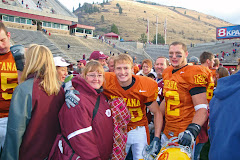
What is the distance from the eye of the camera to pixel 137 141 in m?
2.57

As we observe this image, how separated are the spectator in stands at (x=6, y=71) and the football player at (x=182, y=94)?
2045 millimetres

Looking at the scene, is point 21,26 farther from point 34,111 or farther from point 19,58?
point 34,111

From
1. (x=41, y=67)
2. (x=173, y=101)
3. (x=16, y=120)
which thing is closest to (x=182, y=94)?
(x=173, y=101)

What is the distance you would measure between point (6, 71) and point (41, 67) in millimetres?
869

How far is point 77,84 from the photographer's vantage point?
2148 mm

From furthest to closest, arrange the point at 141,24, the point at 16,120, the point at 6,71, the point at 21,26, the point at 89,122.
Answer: the point at 141,24 < the point at 21,26 < the point at 6,71 < the point at 89,122 < the point at 16,120

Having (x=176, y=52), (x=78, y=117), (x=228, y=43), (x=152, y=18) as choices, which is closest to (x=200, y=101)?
(x=176, y=52)

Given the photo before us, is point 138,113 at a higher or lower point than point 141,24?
lower

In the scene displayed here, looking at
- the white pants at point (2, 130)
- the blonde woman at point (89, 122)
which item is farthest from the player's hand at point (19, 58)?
the blonde woman at point (89, 122)

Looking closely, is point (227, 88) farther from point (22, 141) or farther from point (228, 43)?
point (228, 43)

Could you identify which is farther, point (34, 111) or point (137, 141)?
point (137, 141)

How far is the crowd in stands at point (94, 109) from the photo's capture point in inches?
69.9

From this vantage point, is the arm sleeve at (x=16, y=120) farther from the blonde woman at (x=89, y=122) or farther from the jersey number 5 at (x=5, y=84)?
the jersey number 5 at (x=5, y=84)

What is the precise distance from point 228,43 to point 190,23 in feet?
306
